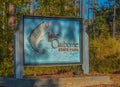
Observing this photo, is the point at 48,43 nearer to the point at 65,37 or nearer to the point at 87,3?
the point at 65,37

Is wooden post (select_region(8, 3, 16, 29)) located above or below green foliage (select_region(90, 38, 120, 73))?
above

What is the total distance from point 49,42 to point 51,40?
0.11m

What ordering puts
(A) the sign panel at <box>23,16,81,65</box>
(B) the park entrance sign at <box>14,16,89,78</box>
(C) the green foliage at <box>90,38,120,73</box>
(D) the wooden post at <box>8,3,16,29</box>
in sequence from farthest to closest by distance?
(D) the wooden post at <box>8,3,16,29</box> → (C) the green foliage at <box>90,38,120,73</box> → (A) the sign panel at <box>23,16,81,65</box> → (B) the park entrance sign at <box>14,16,89,78</box>

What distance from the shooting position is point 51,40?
45.4 ft

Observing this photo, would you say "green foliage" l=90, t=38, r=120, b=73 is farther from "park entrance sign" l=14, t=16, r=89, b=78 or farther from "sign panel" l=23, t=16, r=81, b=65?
"sign panel" l=23, t=16, r=81, b=65

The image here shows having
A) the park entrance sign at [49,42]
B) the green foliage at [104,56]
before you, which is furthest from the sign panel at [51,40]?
the green foliage at [104,56]

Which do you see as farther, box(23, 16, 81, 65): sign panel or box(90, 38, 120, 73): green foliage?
box(90, 38, 120, 73): green foliage

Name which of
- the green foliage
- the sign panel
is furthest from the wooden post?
the sign panel

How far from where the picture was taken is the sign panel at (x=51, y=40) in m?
13.4

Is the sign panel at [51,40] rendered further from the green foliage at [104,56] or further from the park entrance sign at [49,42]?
the green foliage at [104,56]

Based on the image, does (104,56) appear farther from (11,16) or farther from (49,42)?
(49,42)

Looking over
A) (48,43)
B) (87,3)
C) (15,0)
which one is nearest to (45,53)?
(48,43)

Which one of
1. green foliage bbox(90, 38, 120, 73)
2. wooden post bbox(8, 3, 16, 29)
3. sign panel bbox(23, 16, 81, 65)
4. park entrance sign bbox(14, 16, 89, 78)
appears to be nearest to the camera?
park entrance sign bbox(14, 16, 89, 78)

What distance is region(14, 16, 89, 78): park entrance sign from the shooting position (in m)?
13.1
